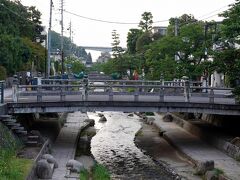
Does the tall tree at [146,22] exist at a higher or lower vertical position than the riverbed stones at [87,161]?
higher

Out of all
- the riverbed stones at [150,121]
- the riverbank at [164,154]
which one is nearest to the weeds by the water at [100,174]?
the riverbank at [164,154]

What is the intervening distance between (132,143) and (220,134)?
6.79 meters

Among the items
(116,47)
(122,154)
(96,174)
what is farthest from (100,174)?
(116,47)

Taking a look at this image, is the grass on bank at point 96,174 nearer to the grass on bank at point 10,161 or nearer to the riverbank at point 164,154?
the grass on bank at point 10,161

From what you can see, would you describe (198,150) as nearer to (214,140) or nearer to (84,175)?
(214,140)

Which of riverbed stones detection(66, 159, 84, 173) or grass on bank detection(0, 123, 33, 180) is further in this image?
riverbed stones detection(66, 159, 84, 173)

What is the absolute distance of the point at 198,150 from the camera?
2970cm

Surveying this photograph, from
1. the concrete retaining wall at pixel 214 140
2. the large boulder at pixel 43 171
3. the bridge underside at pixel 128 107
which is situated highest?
the bridge underside at pixel 128 107

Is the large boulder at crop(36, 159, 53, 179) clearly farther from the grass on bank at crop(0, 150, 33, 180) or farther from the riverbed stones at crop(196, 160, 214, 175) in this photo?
the riverbed stones at crop(196, 160, 214, 175)

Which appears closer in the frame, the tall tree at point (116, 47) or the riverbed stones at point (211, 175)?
the riverbed stones at point (211, 175)

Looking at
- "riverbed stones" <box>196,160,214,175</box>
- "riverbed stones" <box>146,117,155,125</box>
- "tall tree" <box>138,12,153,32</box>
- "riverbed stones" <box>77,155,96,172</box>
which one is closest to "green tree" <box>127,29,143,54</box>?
"tall tree" <box>138,12,153,32</box>

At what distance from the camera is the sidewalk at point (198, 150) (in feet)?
79.3

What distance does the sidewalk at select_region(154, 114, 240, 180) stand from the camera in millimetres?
24180

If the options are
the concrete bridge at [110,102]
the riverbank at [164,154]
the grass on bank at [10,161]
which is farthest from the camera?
the concrete bridge at [110,102]
